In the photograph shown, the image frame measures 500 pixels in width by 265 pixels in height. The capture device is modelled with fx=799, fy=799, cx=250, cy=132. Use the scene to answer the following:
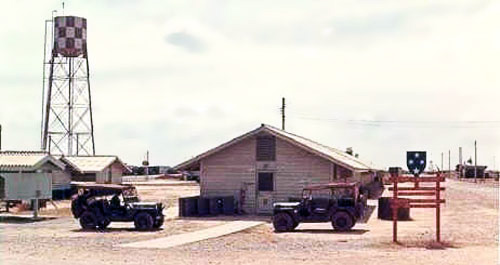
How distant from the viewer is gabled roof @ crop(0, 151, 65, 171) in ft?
110

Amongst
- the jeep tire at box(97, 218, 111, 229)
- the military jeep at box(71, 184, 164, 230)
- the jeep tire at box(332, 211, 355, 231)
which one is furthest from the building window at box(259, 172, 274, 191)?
the jeep tire at box(97, 218, 111, 229)

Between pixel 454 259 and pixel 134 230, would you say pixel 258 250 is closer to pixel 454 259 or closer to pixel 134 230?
pixel 454 259

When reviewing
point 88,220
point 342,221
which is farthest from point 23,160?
point 342,221

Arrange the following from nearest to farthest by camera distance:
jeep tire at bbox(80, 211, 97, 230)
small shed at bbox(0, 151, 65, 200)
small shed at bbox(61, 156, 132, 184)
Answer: jeep tire at bbox(80, 211, 97, 230) → small shed at bbox(0, 151, 65, 200) → small shed at bbox(61, 156, 132, 184)

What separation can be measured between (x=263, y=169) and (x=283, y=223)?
9.09 meters

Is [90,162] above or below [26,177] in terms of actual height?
above

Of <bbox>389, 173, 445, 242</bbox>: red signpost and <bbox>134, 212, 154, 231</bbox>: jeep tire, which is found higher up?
<bbox>389, 173, 445, 242</bbox>: red signpost

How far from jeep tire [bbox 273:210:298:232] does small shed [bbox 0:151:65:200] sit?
40.1ft

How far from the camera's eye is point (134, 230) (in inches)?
1035

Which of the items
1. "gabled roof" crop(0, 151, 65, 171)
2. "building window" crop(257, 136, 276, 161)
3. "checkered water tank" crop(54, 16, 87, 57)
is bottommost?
"gabled roof" crop(0, 151, 65, 171)

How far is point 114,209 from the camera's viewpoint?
2717cm

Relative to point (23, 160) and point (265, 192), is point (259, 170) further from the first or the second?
point (23, 160)

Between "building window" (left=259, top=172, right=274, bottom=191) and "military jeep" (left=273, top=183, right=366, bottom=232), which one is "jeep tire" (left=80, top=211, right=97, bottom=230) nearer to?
"military jeep" (left=273, top=183, right=366, bottom=232)

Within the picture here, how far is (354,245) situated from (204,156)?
51.3ft
